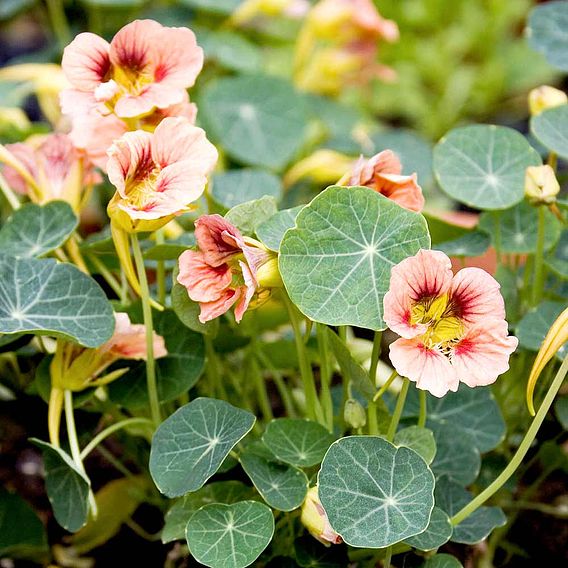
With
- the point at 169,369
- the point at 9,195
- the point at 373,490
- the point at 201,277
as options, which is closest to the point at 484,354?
the point at 373,490

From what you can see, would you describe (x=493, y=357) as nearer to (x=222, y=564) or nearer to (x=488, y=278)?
(x=488, y=278)

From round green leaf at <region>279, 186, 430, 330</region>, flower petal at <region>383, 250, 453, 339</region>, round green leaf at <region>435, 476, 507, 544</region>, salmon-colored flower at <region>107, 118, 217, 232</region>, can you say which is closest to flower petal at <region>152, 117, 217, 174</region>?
salmon-colored flower at <region>107, 118, 217, 232</region>

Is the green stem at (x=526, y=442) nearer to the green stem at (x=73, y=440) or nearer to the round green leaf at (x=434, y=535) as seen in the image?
the round green leaf at (x=434, y=535)

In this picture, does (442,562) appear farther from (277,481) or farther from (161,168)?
(161,168)

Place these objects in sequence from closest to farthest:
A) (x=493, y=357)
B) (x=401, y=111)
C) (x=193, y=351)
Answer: (x=493, y=357), (x=193, y=351), (x=401, y=111)

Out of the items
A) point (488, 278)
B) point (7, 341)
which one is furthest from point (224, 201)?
point (488, 278)

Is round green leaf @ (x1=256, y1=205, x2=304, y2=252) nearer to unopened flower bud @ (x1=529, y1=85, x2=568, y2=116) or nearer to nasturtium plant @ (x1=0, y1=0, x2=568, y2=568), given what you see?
nasturtium plant @ (x1=0, y1=0, x2=568, y2=568)
